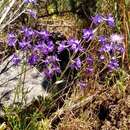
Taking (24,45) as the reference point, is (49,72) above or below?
below

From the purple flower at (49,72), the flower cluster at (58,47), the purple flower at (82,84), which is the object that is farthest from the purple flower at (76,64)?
the purple flower at (82,84)

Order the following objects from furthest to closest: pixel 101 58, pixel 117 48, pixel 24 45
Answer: pixel 101 58 < pixel 117 48 < pixel 24 45

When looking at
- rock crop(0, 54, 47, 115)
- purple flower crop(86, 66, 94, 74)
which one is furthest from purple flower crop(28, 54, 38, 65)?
purple flower crop(86, 66, 94, 74)

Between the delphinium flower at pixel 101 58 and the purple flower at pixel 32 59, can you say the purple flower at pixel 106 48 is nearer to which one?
the delphinium flower at pixel 101 58

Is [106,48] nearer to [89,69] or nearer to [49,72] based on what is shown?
[89,69]


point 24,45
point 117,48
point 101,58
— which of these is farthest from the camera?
point 101,58

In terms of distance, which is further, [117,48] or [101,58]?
[101,58]

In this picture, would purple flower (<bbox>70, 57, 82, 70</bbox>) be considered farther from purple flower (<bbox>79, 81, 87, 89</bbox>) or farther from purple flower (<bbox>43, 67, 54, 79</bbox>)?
purple flower (<bbox>79, 81, 87, 89</bbox>)

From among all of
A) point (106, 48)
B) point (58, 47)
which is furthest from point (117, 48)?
point (58, 47)

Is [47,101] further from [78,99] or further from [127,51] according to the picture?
[127,51]
